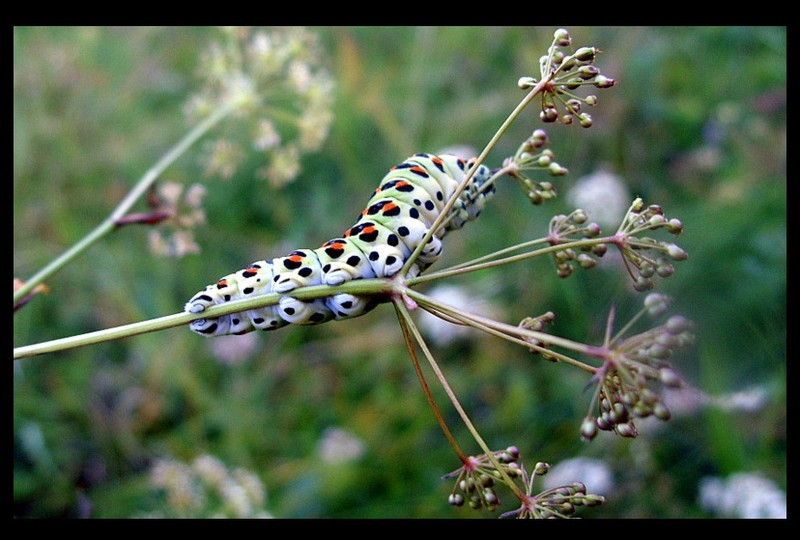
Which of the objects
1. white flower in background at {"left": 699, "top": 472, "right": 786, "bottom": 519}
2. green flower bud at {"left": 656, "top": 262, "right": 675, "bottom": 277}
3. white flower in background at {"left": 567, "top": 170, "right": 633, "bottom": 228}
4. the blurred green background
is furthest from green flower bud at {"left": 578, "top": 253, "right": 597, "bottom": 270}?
white flower in background at {"left": 567, "top": 170, "right": 633, "bottom": 228}

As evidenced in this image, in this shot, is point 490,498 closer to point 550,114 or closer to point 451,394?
point 451,394

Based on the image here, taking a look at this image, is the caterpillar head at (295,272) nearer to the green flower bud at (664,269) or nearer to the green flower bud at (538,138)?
the green flower bud at (538,138)

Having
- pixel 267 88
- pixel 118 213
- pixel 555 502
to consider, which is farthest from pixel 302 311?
pixel 267 88

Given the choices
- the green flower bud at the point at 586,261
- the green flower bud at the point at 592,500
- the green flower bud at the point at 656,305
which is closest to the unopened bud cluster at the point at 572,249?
the green flower bud at the point at 586,261

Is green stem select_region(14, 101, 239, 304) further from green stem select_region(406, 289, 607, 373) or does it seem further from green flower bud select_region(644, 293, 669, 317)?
green flower bud select_region(644, 293, 669, 317)

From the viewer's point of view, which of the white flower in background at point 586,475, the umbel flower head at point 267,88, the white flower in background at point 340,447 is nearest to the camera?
the umbel flower head at point 267,88
